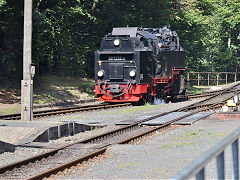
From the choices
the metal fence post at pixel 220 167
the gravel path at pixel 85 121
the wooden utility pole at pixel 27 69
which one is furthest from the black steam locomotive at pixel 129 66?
the metal fence post at pixel 220 167

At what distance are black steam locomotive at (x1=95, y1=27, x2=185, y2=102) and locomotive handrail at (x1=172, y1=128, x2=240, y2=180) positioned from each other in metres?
19.0

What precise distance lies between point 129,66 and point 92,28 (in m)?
14.8

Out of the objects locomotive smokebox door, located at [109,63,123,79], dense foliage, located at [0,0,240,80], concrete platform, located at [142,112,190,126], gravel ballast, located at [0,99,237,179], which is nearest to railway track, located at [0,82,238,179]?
gravel ballast, located at [0,99,237,179]

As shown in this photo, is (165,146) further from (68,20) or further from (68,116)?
(68,20)

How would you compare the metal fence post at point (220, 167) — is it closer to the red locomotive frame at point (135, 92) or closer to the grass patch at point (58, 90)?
the red locomotive frame at point (135, 92)

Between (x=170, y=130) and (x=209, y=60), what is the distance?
44.7m

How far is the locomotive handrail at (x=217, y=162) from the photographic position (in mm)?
3312

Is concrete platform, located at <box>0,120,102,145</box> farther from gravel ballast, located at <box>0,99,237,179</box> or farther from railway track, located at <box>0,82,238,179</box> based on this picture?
railway track, located at <box>0,82,238,179</box>

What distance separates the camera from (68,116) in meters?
19.8

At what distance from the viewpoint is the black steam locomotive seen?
2400cm

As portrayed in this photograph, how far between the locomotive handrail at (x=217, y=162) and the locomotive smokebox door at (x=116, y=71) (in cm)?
1942

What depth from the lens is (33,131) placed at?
1360cm

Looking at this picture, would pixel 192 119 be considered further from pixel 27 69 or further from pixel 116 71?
pixel 116 71

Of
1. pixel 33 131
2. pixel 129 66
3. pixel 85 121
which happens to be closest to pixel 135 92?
pixel 129 66
